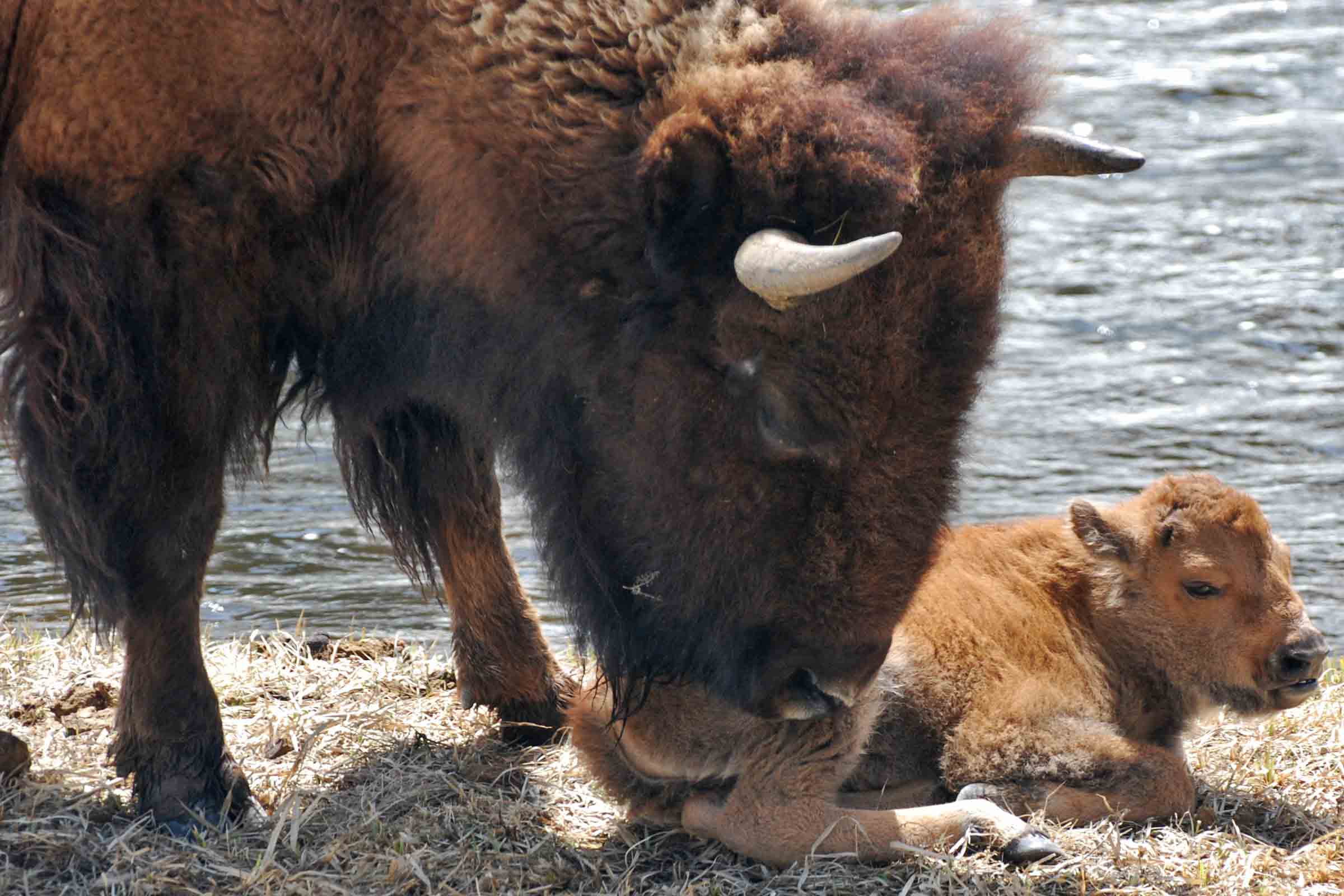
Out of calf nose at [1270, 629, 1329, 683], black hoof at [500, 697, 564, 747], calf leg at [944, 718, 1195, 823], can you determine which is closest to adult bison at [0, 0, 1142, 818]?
calf leg at [944, 718, 1195, 823]

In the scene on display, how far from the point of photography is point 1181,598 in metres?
4.77

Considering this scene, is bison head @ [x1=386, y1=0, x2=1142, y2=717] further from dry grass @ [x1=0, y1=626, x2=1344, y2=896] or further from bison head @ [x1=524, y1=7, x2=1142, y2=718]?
dry grass @ [x1=0, y1=626, x2=1344, y2=896]

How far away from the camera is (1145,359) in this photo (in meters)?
8.58

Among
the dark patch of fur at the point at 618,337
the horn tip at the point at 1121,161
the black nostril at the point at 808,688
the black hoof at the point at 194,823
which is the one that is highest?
the horn tip at the point at 1121,161

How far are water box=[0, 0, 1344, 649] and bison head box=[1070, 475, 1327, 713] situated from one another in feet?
1.69

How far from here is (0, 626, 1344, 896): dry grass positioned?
156 inches

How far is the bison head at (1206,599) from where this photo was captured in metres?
4.65

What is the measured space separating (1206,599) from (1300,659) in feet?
0.93

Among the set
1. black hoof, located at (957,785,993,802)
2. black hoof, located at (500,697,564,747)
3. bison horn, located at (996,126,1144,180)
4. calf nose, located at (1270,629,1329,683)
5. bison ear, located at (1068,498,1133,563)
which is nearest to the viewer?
bison horn, located at (996,126,1144,180)

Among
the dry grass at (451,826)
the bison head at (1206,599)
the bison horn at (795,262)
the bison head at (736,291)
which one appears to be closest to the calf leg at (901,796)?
the dry grass at (451,826)

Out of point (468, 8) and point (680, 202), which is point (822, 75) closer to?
point (680, 202)

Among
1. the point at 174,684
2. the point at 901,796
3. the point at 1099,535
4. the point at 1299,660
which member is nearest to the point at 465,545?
the point at 174,684

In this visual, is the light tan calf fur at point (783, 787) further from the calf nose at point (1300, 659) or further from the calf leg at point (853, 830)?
the calf nose at point (1300, 659)

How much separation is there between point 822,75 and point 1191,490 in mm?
1748
